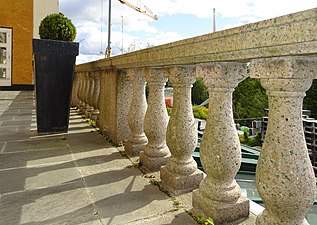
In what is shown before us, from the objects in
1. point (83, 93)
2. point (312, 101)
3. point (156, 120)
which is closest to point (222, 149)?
point (156, 120)

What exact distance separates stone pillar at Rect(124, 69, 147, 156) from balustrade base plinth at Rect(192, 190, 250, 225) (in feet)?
4.75

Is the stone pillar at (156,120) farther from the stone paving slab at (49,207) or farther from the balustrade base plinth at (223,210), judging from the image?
the balustrade base plinth at (223,210)

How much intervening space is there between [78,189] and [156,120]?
101 cm

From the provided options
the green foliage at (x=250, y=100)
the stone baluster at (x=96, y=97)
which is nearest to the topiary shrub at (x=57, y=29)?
the stone baluster at (x=96, y=97)

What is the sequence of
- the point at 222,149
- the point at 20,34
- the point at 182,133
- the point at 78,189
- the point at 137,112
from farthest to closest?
the point at 20,34
the point at 137,112
the point at 78,189
the point at 182,133
the point at 222,149

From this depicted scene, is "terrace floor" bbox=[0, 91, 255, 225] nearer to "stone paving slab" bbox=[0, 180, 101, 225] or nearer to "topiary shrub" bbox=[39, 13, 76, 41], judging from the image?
"stone paving slab" bbox=[0, 180, 101, 225]

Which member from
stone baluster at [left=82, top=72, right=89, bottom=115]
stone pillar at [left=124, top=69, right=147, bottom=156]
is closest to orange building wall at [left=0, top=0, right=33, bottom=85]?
stone baluster at [left=82, top=72, right=89, bottom=115]

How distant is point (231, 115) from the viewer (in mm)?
1752

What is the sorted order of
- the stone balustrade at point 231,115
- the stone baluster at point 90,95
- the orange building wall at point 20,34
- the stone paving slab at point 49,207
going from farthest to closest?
the orange building wall at point 20,34 → the stone baluster at point 90,95 → the stone paving slab at point 49,207 → the stone balustrade at point 231,115

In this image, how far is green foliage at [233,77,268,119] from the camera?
39812 millimetres

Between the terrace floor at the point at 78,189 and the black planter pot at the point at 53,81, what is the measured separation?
2.42ft

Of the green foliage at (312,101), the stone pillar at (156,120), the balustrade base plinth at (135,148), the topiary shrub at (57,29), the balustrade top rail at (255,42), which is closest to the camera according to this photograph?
the balustrade top rail at (255,42)

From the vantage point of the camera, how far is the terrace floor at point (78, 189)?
190 cm

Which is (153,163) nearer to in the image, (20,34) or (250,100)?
(20,34)
